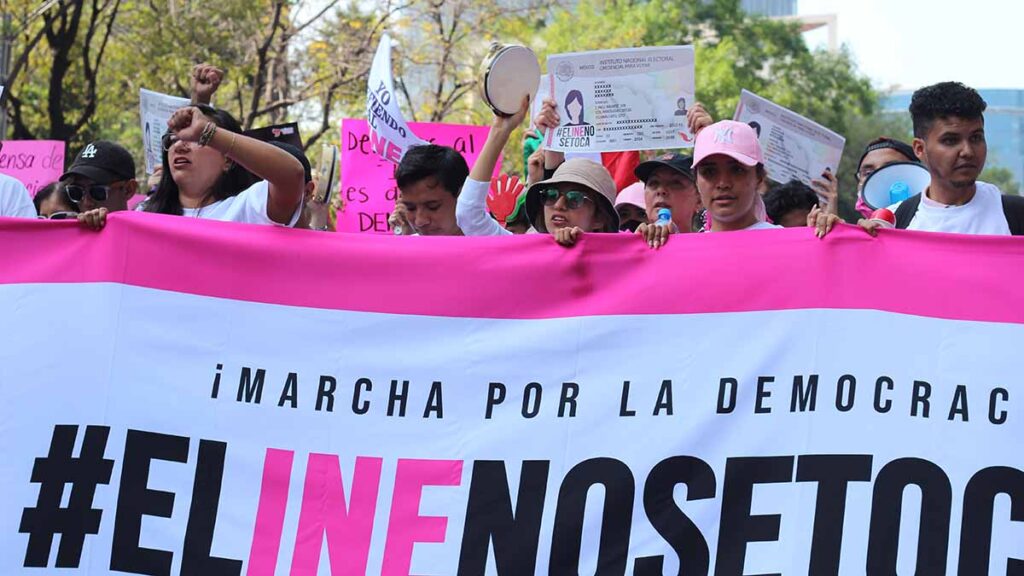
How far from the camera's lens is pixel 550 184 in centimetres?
526

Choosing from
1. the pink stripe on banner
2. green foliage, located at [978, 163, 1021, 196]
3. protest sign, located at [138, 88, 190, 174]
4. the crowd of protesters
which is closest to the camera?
the pink stripe on banner

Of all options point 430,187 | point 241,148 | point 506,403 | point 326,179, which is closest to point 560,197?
point 430,187

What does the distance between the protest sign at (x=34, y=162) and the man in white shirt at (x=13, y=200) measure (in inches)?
140

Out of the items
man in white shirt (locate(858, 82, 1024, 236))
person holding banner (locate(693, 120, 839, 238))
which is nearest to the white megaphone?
man in white shirt (locate(858, 82, 1024, 236))

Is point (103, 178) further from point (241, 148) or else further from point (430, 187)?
point (241, 148)

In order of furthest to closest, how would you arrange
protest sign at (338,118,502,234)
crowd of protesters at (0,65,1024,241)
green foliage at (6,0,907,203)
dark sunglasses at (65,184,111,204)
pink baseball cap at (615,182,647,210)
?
green foliage at (6,0,907,203) < protest sign at (338,118,502,234) < pink baseball cap at (615,182,647,210) < dark sunglasses at (65,184,111,204) < crowd of protesters at (0,65,1024,241)

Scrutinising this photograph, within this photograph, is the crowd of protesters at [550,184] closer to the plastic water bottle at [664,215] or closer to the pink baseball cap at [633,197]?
the plastic water bottle at [664,215]

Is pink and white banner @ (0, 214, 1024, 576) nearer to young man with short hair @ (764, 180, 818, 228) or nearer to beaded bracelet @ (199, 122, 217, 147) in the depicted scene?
beaded bracelet @ (199, 122, 217, 147)

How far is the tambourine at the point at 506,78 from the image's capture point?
5520mm

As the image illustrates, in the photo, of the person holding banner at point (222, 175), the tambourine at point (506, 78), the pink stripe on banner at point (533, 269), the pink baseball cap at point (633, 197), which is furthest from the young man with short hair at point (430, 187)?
the pink baseball cap at point (633, 197)

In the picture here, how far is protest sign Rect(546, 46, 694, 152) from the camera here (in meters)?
6.23

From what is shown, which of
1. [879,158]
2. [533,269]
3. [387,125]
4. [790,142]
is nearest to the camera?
[533,269]

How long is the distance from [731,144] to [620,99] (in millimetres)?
1596

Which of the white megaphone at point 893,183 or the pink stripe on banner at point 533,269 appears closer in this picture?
the pink stripe on banner at point 533,269
